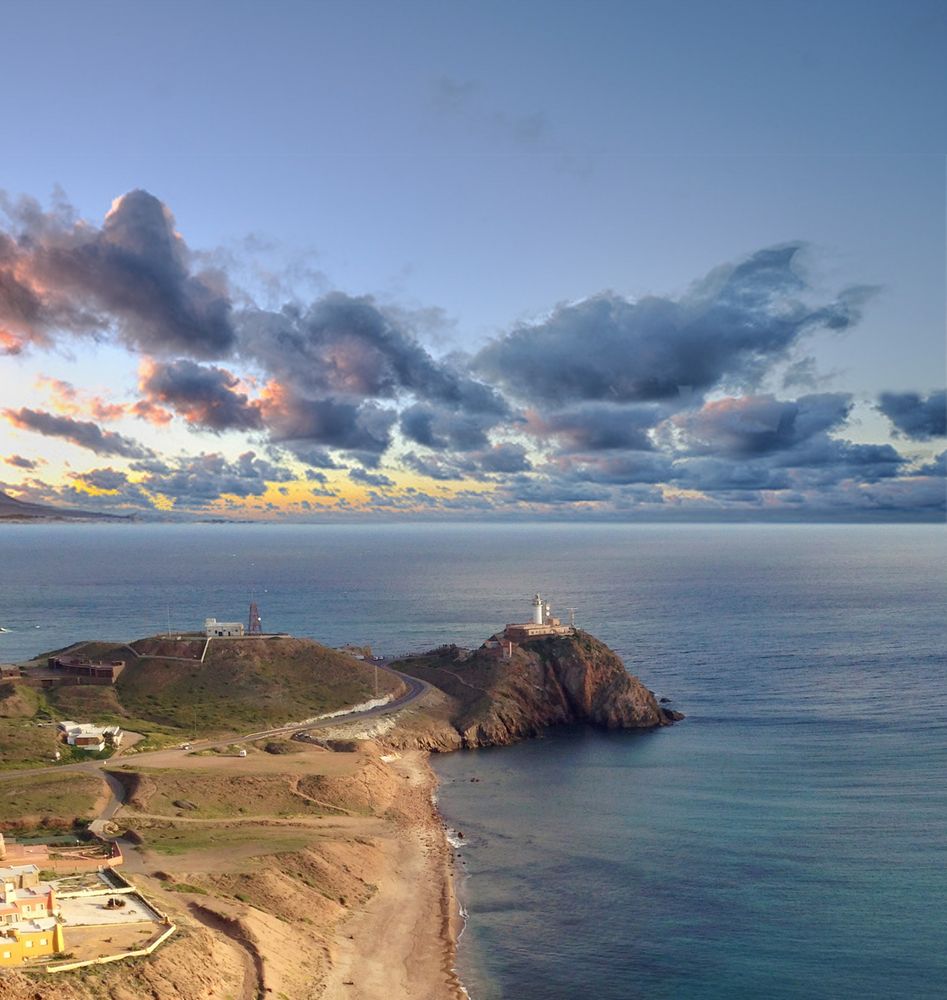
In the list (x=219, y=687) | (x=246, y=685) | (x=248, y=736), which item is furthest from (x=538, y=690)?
(x=248, y=736)

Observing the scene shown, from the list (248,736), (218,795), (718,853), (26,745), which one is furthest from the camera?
(248,736)

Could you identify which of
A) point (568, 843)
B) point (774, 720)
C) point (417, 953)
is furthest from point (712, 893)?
point (774, 720)

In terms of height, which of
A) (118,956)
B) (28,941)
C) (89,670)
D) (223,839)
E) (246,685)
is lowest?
(223,839)

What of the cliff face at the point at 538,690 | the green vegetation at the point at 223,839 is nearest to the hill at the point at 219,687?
the cliff face at the point at 538,690

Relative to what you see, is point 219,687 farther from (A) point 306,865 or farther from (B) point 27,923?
(B) point 27,923

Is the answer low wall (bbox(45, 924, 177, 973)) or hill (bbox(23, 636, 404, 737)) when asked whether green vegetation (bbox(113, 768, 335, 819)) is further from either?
low wall (bbox(45, 924, 177, 973))
